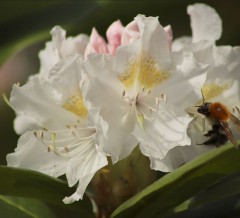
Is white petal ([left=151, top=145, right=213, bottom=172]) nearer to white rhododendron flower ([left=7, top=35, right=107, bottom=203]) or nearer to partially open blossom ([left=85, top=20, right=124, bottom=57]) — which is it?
white rhododendron flower ([left=7, top=35, right=107, bottom=203])

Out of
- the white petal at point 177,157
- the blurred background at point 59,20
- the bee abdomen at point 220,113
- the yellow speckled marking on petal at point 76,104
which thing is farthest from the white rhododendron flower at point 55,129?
the blurred background at point 59,20

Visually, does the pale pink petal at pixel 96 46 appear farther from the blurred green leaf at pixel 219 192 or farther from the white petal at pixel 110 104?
the blurred green leaf at pixel 219 192

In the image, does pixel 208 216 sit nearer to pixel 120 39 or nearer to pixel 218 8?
pixel 120 39

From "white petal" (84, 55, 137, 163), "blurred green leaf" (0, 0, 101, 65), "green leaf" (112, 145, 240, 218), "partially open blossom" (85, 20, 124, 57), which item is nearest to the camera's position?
"green leaf" (112, 145, 240, 218)

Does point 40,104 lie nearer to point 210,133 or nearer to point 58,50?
point 58,50

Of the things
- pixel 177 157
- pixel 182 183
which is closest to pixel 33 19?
pixel 177 157

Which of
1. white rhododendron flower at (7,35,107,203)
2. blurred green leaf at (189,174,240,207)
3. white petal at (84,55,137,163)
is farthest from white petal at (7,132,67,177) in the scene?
blurred green leaf at (189,174,240,207)

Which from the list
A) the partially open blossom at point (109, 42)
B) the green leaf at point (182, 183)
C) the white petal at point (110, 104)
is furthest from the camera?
the partially open blossom at point (109, 42)
